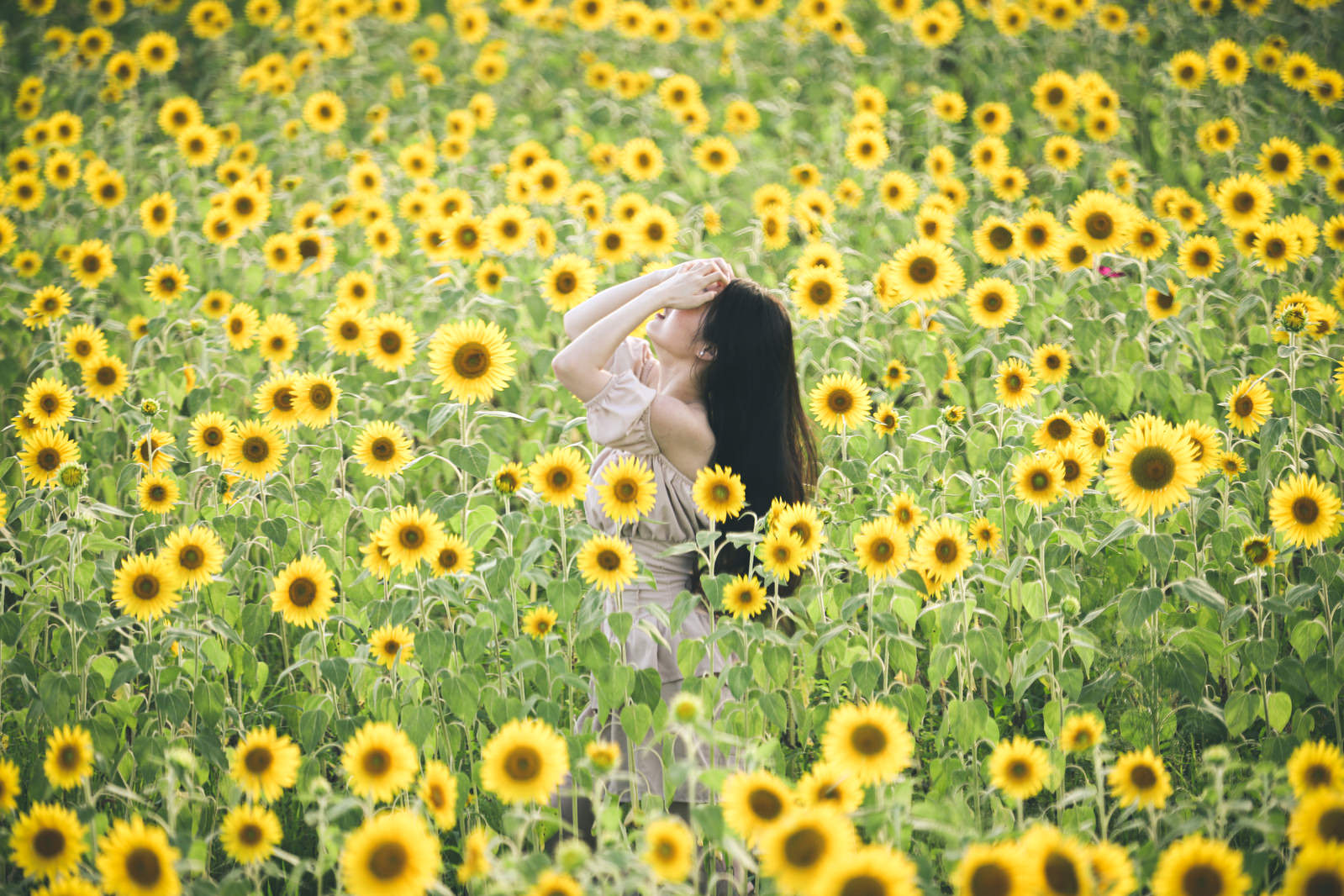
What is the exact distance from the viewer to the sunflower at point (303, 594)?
9.84ft

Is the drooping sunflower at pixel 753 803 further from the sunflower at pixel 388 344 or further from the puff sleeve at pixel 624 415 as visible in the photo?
the sunflower at pixel 388 344

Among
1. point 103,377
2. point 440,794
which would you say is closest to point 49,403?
point 103,377

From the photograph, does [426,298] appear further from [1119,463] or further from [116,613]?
[1119,463]

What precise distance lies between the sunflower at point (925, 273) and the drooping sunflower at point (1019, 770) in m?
2.26

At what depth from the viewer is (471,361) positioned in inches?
127

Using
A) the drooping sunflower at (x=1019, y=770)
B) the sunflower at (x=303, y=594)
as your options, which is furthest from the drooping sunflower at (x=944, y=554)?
the sunflower at (x=303, y=594)

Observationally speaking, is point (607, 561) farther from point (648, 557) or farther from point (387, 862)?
point (387, 862)

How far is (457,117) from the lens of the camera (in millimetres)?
6465

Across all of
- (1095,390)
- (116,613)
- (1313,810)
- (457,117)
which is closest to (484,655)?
(116,613)

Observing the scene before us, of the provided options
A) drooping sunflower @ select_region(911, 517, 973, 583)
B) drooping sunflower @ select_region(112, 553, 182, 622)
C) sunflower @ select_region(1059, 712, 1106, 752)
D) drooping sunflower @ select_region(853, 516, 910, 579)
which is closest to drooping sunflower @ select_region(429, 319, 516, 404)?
drooping sunflower @ select_region(112, 553, 182, 622)

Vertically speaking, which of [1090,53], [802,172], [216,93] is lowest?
[216,93]

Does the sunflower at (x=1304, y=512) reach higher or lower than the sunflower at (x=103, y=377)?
higher

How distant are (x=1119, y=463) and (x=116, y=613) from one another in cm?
337

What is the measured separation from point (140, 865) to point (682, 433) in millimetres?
1643
